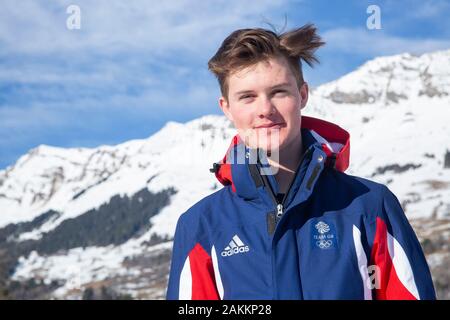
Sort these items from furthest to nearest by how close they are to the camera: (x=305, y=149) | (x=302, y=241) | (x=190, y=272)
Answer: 1. (x=305, y=149)
2. (x=190, y=272)
3. (x=302, y=241)

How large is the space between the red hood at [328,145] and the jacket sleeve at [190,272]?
2.04ft

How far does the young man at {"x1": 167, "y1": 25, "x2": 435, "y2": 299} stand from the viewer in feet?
17.6

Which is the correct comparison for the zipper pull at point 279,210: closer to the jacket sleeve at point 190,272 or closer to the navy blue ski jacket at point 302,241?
the navy blue ski jacket at point 302,241

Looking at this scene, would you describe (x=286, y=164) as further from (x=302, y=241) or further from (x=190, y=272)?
(x=190, y=272)

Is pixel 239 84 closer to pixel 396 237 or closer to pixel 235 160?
pixel 235 160

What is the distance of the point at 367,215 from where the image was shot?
217 inches

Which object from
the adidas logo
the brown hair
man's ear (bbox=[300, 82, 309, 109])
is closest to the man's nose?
the brown hair

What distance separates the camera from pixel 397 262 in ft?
17.6

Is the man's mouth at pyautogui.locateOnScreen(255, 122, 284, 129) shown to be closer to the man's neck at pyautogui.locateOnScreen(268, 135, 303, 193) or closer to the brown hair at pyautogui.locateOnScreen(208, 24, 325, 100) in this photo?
the man's neck at pyautogui.locateOnScreen(268, 135, 303, 193)

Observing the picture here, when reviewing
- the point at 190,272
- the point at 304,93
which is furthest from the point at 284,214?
the point at 304,93

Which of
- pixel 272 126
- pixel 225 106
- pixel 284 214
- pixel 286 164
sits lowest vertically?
pixel 284 214

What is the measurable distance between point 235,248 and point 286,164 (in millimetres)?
959

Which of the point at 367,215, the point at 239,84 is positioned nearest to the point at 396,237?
the point at 367,215
